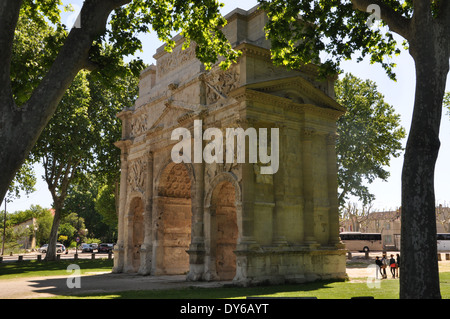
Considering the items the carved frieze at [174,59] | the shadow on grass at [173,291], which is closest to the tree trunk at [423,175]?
the shadow on grass at [173,291]

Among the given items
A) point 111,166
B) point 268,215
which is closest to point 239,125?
point 268,215

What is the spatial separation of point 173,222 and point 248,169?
814cm

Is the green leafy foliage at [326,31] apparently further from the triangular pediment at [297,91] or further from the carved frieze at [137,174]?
the carved frieze at [137,174]

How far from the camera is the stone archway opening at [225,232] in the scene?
67.4ft

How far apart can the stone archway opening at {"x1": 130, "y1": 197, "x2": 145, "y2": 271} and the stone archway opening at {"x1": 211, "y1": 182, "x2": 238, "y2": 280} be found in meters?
7.64

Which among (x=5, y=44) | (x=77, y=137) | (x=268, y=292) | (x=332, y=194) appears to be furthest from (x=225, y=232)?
(x=77, y=137)

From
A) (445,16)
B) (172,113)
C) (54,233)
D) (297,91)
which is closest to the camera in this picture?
(445,16)

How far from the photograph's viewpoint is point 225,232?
20.9m

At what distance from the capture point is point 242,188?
58.3 feet

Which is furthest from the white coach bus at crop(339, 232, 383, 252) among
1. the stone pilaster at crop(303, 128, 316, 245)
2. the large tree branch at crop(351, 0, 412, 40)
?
the large tree branch at crop(351, 0, 412, 40)

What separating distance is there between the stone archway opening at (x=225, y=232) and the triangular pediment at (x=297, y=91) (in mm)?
4838

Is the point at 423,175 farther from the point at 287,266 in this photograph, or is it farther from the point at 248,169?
the point at 287,266

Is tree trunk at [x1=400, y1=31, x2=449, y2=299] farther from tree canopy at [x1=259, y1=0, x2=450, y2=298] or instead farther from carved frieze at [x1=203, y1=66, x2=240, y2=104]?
carved frieze at [x1=203, y1=66, x2=240, y2=104]

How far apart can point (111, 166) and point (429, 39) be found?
32588 mm
